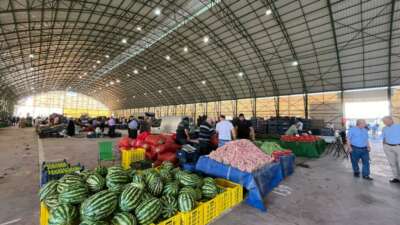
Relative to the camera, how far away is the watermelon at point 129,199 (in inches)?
76.6

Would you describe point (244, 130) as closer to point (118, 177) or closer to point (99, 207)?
point (118, 177)

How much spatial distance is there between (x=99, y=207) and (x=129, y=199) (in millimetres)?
274

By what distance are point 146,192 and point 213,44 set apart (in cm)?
1770

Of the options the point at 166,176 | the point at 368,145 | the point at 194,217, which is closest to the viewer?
the point at 194,217

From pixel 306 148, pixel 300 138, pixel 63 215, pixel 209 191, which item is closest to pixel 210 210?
pixel 209 191

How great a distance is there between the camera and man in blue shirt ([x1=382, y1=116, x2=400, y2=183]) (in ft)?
14.8

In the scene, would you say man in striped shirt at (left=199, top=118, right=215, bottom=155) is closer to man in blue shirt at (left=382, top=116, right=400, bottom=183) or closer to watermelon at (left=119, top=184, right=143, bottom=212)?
watermelon at (left=119, top=184, right=143, bottom=212)

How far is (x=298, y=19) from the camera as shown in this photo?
13266mm

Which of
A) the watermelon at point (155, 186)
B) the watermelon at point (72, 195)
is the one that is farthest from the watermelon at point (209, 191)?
the watermelon at point (72, 195)

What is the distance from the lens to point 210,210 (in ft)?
8.48

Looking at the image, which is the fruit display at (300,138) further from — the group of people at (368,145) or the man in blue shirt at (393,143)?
the man in blue shirt at (393,143)

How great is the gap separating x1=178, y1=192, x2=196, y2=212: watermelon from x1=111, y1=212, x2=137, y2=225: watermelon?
0.55 m

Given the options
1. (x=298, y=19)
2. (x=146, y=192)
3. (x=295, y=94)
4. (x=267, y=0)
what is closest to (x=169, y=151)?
(x=146, y=192)

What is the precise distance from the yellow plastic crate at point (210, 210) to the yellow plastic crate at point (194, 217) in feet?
0.20
